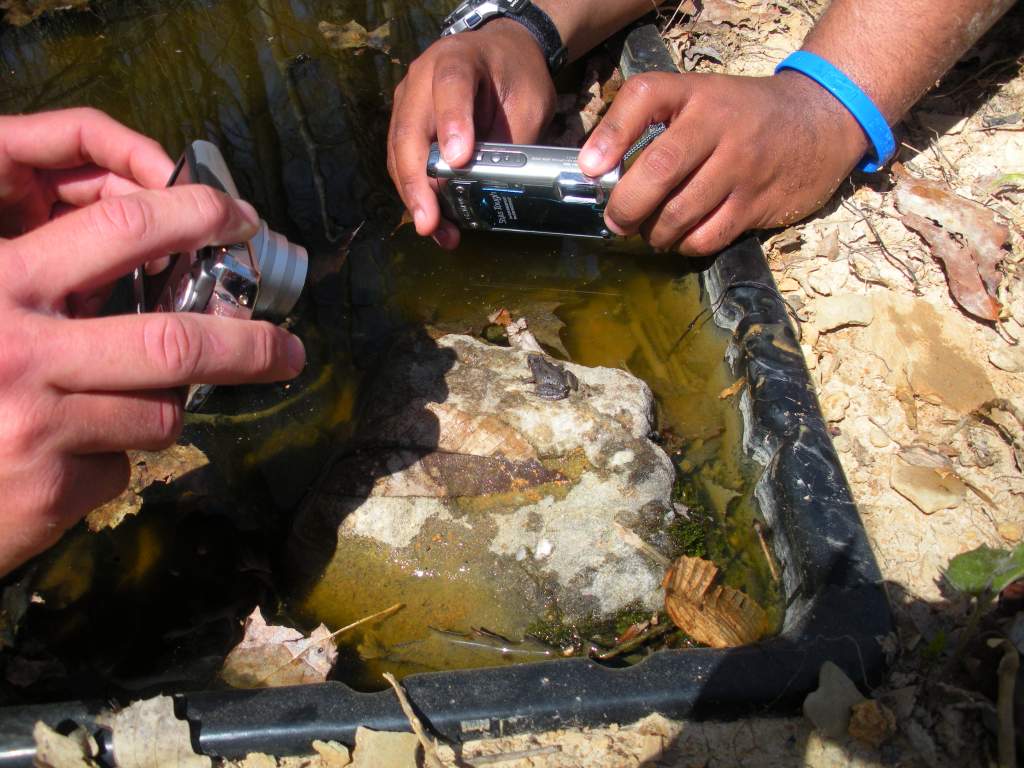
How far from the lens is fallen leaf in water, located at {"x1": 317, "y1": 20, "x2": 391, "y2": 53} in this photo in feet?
10.7

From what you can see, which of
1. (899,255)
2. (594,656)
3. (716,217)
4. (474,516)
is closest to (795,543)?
(594,656)

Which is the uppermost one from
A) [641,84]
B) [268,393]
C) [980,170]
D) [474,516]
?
[641,84]

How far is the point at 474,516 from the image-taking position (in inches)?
70.9

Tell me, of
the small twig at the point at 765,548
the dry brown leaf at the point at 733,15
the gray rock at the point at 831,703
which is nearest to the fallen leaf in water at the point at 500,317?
the small twig at the point at 765,548

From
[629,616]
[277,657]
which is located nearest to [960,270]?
[629,616]

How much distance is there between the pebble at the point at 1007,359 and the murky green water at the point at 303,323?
2.30 ft

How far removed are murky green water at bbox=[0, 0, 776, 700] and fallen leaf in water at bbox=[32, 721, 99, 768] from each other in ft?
0.99

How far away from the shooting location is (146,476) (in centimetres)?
191

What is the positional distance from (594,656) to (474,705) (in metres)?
0.35

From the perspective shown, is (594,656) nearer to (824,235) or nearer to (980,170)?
(824,235)

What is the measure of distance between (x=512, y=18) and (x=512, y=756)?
2.09 meters

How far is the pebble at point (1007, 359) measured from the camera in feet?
6.24

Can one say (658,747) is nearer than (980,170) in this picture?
Yes

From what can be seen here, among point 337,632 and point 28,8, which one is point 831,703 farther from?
point 28,8
